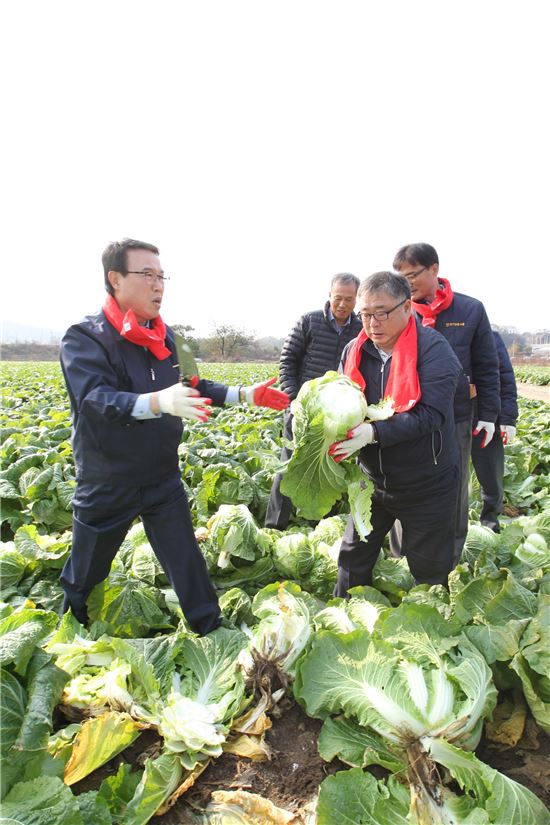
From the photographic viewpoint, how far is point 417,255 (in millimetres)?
3809

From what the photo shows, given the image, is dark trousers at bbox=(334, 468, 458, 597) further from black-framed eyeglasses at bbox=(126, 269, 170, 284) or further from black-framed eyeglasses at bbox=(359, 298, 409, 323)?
black-framed eyeglasses at bbox=(126, 269, 170, 284)

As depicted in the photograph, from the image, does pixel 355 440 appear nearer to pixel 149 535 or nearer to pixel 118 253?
pixel 149 535

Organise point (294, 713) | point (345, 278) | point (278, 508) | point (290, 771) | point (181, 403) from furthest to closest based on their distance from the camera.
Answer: point (278, 508), point (345, 278), point (181, 403), point (294, 713), point (290, 771)

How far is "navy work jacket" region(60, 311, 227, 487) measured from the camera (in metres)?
2.61

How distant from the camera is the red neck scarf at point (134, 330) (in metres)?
2.73

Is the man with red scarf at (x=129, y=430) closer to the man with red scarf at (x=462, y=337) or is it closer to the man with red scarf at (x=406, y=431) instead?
the man with red scarf at (x=406, y=431)

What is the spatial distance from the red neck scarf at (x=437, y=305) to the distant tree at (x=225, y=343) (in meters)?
70.9

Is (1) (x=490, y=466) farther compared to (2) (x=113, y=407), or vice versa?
(1) (x=490, y=466)

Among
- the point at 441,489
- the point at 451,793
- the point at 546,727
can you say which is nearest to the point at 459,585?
the point at 441,489

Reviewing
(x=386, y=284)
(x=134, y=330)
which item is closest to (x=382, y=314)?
(x=386, y=284)

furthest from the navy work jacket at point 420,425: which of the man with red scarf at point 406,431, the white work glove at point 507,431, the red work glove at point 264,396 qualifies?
the white work glove at point 507,431

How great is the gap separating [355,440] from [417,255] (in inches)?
71.6

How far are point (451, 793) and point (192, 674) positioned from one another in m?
1.31

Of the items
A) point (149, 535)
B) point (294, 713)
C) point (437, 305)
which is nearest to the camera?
point (294, 713)
